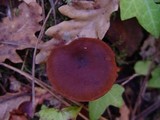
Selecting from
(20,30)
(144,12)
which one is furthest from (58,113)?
(144,12)

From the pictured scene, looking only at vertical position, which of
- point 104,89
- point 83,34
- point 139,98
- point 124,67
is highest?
point 83,34

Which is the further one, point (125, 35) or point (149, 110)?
point (149, 110)

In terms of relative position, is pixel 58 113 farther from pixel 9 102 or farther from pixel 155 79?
pixel 155 79

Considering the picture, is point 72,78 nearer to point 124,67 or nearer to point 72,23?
point 72,23

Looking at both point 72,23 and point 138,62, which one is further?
point 138,62

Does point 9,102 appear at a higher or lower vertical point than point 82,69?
lower

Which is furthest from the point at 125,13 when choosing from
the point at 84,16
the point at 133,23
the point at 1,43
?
the point at 1,43
